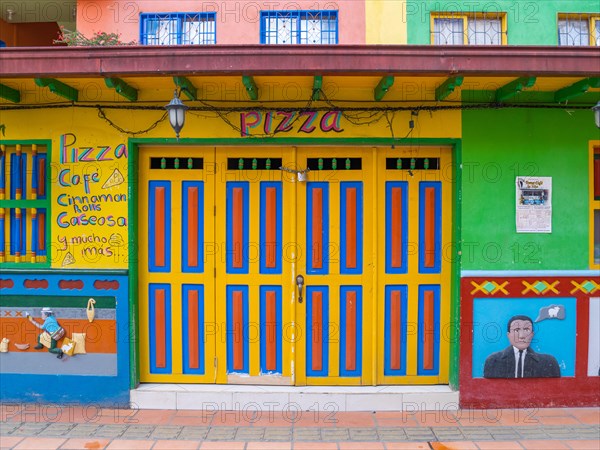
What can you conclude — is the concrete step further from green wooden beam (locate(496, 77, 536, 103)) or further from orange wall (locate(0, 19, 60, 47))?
orange wall (locate(0, 19, 60, 47))

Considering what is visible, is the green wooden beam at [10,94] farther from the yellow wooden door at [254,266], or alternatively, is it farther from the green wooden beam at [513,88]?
the green wooden beam at [513,88]

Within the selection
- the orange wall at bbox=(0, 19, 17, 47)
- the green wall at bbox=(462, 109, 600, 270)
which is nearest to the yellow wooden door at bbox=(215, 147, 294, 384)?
the green wall at bbox=(462, 109, 600, 270)

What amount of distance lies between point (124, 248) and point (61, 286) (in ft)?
2.55

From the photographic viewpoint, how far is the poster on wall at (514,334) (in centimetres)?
524

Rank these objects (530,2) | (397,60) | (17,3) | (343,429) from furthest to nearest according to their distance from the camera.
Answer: (17,3) → (530,2) → (343,429) → (397,60)

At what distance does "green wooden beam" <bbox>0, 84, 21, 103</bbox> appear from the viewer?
5039mm

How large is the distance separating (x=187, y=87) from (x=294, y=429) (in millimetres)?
3469

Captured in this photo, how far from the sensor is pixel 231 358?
5473 millimetres

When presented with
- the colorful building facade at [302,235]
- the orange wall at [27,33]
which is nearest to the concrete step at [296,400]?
the colorful building facade at [302,235]

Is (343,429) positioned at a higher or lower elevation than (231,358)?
lower

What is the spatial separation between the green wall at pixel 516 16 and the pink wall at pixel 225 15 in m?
0.64

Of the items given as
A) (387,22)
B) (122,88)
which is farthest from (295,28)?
(122,88)

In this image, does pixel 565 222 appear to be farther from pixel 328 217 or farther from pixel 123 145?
pixel 123 145

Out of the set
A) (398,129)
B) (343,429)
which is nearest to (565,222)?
(398,129)
